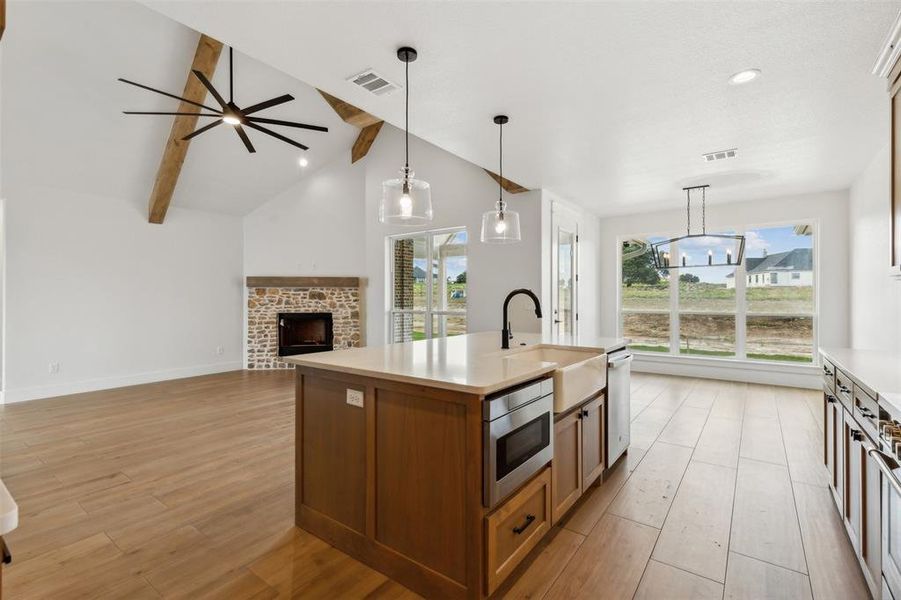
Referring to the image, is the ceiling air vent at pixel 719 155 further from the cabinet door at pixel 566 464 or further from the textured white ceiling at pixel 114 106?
the textured white ceiling at pixel 114 106

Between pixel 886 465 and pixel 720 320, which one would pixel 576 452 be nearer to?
pixel 886 465

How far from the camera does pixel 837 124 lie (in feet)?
10.6

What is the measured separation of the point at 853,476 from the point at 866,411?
1.51 feet

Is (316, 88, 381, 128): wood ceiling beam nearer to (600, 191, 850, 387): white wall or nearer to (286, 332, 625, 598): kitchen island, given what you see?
(286, 332, 625, 598): kitchen island

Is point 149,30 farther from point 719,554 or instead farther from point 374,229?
point 719,554

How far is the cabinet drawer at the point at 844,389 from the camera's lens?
77.9 inches

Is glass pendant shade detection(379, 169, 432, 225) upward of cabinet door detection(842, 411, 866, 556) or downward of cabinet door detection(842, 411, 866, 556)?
upward

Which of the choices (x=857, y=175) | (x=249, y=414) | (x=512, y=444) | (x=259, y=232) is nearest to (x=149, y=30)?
(x=259, y=232)

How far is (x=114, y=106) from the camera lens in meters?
4.82

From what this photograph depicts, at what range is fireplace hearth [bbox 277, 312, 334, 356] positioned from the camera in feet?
23.8

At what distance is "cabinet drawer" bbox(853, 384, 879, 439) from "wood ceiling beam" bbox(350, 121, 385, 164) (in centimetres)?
672

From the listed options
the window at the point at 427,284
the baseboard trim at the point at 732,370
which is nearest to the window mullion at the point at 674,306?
the baseboard trim at the point at 732,370

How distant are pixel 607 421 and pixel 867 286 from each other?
374 centimetres

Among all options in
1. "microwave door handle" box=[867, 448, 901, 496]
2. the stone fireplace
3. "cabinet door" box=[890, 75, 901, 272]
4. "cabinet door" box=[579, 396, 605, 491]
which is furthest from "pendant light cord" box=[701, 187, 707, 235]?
the stone fireplace
